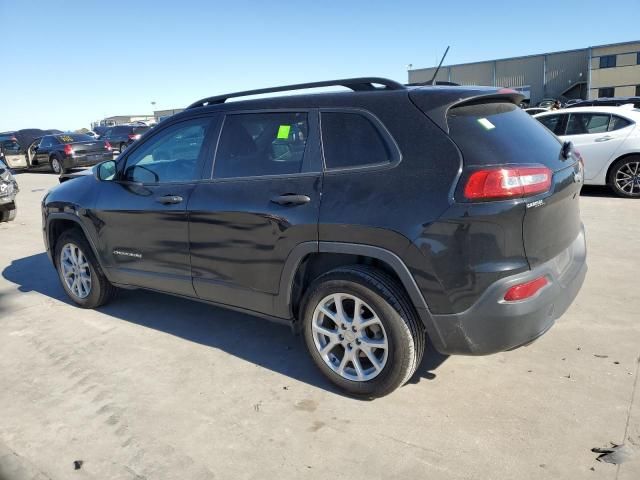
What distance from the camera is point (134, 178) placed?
4.17m

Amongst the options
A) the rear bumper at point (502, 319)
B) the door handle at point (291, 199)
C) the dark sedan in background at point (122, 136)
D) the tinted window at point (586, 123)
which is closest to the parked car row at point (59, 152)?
the dark sedan in background at point (122, 136)

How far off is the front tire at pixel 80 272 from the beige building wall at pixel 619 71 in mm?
60816

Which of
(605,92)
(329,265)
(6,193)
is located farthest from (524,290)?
(605,92)

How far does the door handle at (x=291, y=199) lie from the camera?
10.0 ft

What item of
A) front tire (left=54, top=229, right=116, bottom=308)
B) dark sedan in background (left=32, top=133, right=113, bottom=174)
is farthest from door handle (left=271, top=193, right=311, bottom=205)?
dark sedan in background (left=32, top=133, right=113, bottom=174)

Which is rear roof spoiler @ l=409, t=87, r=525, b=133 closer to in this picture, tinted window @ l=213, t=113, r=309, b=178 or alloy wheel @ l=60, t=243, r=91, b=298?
tinted window @ l=213, t=113, r=309, b=178

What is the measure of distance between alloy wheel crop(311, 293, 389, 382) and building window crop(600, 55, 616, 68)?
6385 centimetres

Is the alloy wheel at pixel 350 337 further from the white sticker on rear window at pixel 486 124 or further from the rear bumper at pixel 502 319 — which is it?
the white sticker on rear window at pixel 486 124

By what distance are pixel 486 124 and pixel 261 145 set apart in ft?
4.74

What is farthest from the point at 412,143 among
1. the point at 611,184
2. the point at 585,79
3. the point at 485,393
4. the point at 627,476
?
the point at 585,79

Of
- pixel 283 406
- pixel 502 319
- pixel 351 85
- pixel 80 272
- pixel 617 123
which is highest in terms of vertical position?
pixel 351 85

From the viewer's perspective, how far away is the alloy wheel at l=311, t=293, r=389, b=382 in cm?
296

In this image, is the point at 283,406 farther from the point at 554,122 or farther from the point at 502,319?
the point at 554,122

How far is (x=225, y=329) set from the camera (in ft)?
13.8
